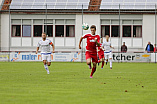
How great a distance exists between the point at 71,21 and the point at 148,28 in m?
8.14

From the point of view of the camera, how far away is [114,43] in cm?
4378

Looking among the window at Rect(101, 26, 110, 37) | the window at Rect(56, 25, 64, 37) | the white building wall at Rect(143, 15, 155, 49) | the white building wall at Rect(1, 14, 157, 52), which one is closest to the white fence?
the white building wall at Rect(1, 14, 157, 52)

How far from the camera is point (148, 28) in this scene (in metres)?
43.9

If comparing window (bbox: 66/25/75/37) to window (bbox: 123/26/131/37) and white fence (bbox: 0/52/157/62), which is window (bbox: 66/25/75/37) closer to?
window (bbox: 123/26/131/37)

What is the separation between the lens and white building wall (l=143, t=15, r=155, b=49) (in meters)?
43.6

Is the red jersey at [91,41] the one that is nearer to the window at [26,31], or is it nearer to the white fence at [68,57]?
the white fence at [68,57]

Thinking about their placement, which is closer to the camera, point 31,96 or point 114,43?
point 31,96

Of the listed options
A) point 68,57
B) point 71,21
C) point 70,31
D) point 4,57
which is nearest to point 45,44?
point 68,57

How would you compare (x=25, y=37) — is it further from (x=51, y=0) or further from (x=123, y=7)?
(x=123, y=7)

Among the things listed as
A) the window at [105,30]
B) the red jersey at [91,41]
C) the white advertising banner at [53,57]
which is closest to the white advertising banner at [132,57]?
the white advertising banner at [53,57]

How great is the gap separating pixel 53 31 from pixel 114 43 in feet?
21.7

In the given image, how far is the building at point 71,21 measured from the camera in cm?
4312

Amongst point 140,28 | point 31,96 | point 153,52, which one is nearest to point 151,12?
point 140,28

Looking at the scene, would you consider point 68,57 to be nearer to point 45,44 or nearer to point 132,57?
point 132,57
